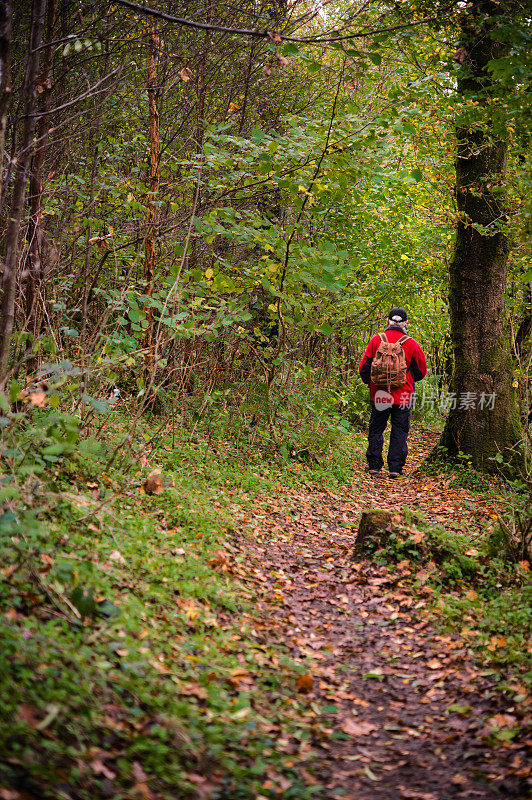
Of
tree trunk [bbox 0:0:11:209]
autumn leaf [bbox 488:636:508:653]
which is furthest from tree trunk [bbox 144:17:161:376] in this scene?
autumn leaf [bbox 488:636:508:653]

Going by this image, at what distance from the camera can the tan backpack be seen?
920cm

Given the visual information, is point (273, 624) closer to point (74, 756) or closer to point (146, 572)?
point (146, 572)

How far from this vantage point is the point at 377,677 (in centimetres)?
396

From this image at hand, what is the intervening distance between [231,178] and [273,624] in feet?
16.6

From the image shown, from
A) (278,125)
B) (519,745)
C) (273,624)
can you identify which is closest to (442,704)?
(519,745)

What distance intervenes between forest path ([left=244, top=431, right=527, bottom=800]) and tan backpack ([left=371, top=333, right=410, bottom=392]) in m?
2.85

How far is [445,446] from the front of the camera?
8977mm

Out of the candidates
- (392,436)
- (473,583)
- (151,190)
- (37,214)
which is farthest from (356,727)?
(392,436)

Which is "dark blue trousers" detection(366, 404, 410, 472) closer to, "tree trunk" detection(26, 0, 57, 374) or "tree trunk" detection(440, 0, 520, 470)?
"tree trunk" detection(440, 0, 520, 470)

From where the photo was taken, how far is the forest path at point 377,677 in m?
2.93

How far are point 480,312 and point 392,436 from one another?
222 cm

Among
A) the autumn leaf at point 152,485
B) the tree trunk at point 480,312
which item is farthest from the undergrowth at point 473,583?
the tree trunk at point 480,312

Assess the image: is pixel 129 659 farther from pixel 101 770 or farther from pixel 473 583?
pixel 473 583

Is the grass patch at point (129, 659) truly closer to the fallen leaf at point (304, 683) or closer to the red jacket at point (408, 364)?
the fallen leaf at point (304, 683)
